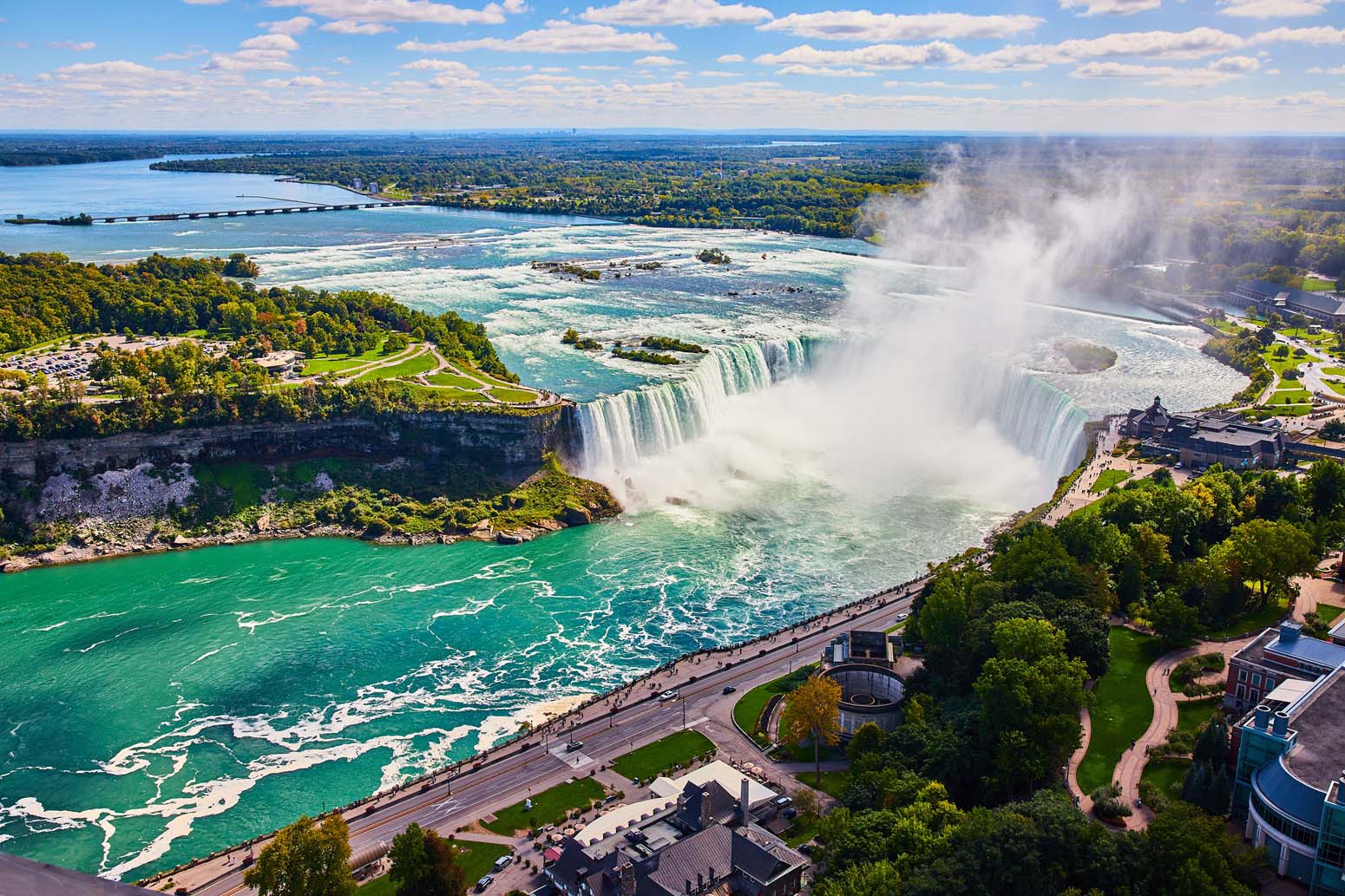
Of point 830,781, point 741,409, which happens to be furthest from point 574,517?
point 830,781

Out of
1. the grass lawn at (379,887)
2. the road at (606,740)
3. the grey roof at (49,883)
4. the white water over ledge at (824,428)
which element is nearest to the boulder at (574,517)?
the white water over ledge at (824,428)

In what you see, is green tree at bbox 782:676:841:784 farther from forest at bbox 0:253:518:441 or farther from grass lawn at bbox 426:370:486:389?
grass lawn at bbox 426:370:486:389

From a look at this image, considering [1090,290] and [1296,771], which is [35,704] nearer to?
[1296,771]

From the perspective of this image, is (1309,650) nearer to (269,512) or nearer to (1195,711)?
(1195,711)

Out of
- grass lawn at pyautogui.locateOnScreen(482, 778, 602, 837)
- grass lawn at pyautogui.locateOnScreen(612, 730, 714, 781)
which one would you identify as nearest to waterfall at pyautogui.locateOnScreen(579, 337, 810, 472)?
grass lawn at pyautogui.locateOnScreen(612, 730, 714, 781)

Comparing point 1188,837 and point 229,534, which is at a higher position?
point 1188,837

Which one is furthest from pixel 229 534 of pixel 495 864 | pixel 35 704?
pixel 495 864
